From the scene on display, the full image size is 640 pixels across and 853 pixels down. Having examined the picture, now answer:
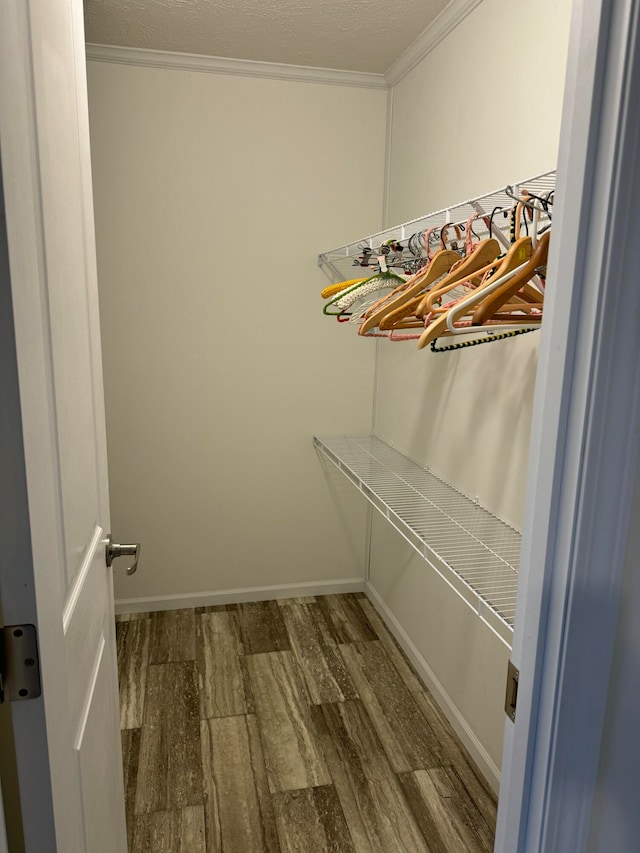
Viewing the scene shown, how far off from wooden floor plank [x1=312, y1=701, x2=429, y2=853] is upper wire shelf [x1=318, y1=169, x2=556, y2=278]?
1.63 m

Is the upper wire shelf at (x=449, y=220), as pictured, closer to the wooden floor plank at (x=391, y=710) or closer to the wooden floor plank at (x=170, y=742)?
the wooden floor plank at (x=391, y=710)

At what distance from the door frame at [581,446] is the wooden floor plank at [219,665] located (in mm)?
1647

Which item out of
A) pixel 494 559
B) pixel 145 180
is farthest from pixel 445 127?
pixel 494 559

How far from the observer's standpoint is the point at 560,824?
2.45 ft

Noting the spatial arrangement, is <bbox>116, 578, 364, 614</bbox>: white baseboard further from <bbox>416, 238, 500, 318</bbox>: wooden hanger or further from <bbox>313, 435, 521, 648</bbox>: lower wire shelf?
<bbox>416, 238, 500, 318</bbox>: wooden hanger

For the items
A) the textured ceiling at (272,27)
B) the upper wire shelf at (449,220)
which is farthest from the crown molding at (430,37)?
the upper wire shelf at (449,220)

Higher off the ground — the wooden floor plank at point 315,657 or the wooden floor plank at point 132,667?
the wooden floor plank at point 315,657

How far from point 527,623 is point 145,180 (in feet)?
7.94

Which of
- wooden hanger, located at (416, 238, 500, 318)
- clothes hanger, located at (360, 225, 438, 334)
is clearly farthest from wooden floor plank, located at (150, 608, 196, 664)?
wooden hanger, located at (416, 238, 500, 318)

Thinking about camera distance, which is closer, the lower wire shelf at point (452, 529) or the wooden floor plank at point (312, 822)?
the lower wire shelf at point (452, 529)

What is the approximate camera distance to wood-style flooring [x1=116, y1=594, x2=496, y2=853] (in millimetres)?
1698

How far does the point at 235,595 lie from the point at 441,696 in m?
1.16

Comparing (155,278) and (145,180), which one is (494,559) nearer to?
(155,278)

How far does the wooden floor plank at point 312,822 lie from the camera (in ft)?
5.42
